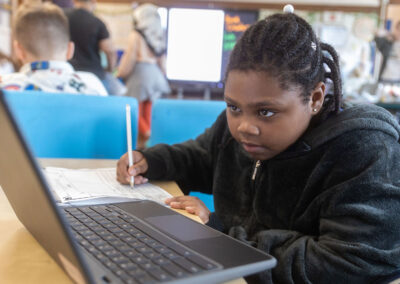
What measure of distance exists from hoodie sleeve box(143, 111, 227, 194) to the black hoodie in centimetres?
5

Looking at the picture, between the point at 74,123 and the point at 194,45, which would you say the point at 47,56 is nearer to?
the point at 74,123

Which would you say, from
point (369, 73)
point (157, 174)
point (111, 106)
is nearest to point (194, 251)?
point (157, 174)

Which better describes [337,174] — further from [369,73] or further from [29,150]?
[369,73]

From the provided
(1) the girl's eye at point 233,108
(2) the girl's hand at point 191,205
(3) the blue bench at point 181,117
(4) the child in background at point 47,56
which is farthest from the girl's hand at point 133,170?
(4) the child in background at point 47,56

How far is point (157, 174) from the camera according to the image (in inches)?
38.9

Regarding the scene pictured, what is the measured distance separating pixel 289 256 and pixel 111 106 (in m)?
0.88

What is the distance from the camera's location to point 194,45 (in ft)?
9.71

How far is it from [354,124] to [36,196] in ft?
1.85

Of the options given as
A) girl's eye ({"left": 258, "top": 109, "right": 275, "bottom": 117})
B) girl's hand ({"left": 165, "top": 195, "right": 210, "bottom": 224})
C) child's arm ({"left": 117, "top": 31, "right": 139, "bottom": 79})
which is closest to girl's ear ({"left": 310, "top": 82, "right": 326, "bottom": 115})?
A: girl's eye ({"left": 258, "top": 109, "right": 275, "bottom": 117})

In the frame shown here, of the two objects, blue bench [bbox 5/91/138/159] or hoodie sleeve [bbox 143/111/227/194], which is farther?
blue bench [bbox 5/91/138/159]

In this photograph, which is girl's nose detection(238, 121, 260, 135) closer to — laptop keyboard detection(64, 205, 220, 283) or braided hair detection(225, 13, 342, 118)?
braided hair detection(225, 13, 342, 118)

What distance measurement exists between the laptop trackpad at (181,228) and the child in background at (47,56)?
1179 mm

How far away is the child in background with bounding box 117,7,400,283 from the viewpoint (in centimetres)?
65

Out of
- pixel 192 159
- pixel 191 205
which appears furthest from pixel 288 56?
pixel 192 159
